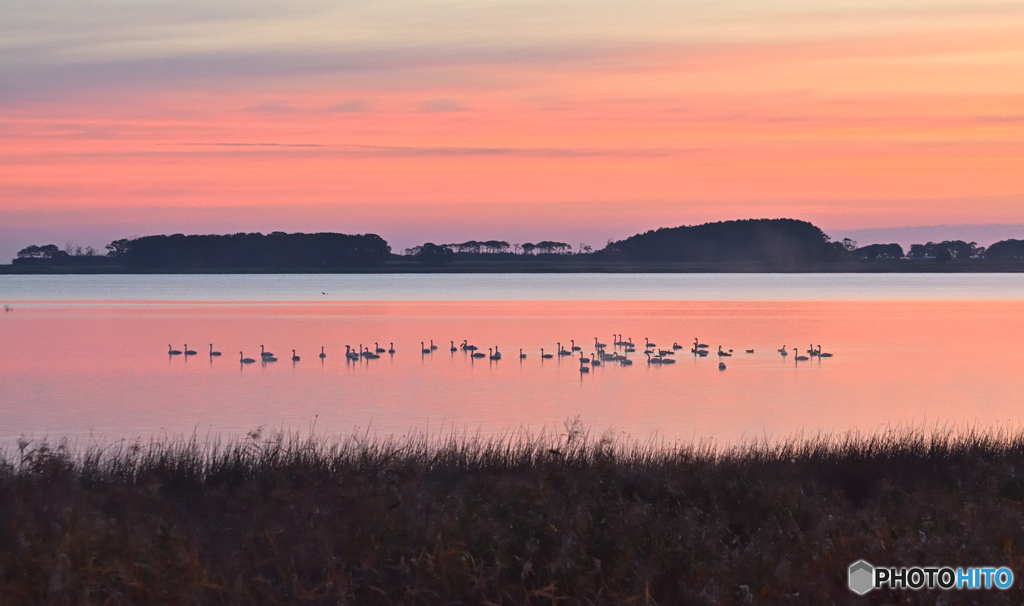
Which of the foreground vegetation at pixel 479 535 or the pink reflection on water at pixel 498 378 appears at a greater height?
the foreground vegetation at pixel 479 535

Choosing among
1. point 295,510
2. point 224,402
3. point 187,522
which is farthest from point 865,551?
point 224,402

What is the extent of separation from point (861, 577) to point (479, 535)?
2.75 m

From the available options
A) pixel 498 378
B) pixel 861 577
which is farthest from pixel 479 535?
pixel 498 378

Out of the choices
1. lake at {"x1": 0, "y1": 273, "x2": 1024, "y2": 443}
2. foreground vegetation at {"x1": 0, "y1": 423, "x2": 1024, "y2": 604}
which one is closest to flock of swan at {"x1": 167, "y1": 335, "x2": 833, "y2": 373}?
lake at {"x1": 0, "y1": 273, "x2": 1024, "y2": 443}

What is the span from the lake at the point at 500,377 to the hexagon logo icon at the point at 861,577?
12658mm

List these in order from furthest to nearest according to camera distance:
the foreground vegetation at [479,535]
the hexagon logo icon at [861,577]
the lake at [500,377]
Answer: the lake at [500,377], the hexagon logo icon at [861,577], the foreground vegetation at [479,535]

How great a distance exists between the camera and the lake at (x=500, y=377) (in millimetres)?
23391

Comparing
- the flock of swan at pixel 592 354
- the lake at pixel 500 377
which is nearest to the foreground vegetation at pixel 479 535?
the lake at pixel 500 377

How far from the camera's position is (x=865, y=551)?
300 inches

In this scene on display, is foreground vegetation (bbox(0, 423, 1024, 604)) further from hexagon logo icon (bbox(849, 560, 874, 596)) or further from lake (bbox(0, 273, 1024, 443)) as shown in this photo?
lake (bbox(0, 273, 1024, 443))

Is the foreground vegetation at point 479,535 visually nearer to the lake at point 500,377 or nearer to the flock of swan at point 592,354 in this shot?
the lake at point 500,377

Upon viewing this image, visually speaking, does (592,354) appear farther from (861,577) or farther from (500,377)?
(861,577)

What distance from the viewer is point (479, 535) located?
25.3ft

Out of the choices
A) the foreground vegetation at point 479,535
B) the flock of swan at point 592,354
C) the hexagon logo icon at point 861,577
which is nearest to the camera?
the foreground vegetation at point 479,535
